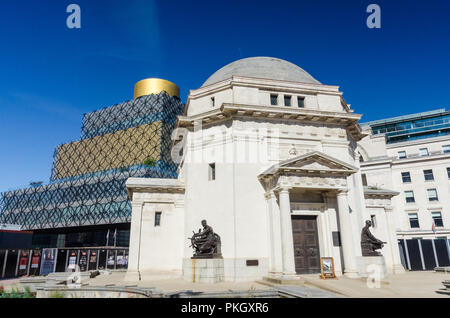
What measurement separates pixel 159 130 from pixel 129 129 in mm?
10374

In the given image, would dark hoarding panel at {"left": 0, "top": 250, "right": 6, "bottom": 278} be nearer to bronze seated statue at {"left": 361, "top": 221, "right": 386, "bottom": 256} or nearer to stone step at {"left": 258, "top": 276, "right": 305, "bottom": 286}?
stone step at {"left": 258, "top": 276, "right": 305, "bottom": 286}

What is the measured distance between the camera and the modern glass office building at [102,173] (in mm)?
69000

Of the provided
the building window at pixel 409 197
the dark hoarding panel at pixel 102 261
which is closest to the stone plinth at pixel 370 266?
the dark hoarding panel at pixel 102 261

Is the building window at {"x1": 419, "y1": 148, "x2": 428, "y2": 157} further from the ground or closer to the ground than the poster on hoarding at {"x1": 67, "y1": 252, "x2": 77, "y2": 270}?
further from the ground

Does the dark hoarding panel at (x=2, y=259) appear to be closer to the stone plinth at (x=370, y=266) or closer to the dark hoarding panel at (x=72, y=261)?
the dark hoarding panel at (x=72, y=261)

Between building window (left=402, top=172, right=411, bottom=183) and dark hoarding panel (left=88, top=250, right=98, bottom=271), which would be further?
building window (left=402, top=172, right=411, bottom=183)

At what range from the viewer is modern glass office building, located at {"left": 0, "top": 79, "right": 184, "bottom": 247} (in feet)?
226

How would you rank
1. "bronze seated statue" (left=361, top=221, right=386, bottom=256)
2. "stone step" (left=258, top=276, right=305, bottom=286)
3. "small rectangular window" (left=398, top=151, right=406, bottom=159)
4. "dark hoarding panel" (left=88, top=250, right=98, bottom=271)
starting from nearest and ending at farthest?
"stone step" (left=258, top=276, right=305, bottom=286) < "bronze seated statue" (left=361, top=221, right=386, bottom=256) < "dark hoarding panel" (left=88, top=250, right=98, bottom=271) < "small rectangular window" (left=398, top=151, right=406, bottom=159)

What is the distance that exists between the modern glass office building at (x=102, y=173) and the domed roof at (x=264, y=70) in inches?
1839

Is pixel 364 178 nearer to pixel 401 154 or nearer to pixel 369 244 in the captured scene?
pixel 401 154

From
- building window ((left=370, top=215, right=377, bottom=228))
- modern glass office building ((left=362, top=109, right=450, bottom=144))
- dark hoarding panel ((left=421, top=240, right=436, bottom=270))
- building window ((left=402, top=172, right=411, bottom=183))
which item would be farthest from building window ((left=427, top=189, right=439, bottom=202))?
building window ((left=370, top=215, right=377, bottom=228))

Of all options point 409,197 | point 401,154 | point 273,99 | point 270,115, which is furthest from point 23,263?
point 401,154

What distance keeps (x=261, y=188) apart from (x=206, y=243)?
17.2 ft

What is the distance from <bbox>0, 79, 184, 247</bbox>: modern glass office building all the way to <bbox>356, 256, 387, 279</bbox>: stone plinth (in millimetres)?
53577
